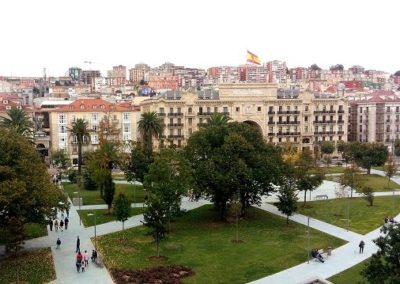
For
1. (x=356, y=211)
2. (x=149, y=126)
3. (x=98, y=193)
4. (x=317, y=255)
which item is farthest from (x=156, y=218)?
(x=149, y=126)

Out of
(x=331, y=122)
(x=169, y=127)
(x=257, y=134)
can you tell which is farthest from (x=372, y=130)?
(x=257, y=134)

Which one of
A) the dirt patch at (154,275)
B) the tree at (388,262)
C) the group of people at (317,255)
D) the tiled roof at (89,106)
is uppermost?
the tiled roof at (89,106)

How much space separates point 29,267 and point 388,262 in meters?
25.4

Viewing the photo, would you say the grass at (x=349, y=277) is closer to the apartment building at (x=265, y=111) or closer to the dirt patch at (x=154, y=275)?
the dirt patch at (x=154, y=275)

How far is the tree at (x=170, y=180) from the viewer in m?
44.3

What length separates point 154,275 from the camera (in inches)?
1481

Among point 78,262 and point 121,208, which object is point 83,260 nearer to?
point 78,262

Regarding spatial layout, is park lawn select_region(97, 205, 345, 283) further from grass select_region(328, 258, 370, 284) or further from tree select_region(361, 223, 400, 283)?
tree select_region(361, 223, 400, 283)

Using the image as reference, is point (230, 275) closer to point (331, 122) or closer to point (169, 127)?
point (169, 127)

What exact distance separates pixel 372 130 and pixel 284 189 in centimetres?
7331

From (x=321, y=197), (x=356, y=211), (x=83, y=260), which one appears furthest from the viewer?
(x=321, y=197)

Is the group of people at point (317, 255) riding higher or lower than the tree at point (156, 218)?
lower

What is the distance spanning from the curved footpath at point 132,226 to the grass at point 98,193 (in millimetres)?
5847

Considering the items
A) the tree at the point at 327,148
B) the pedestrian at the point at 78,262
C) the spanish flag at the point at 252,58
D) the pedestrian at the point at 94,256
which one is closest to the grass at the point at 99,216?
the pedestrian at the point at 94,256
